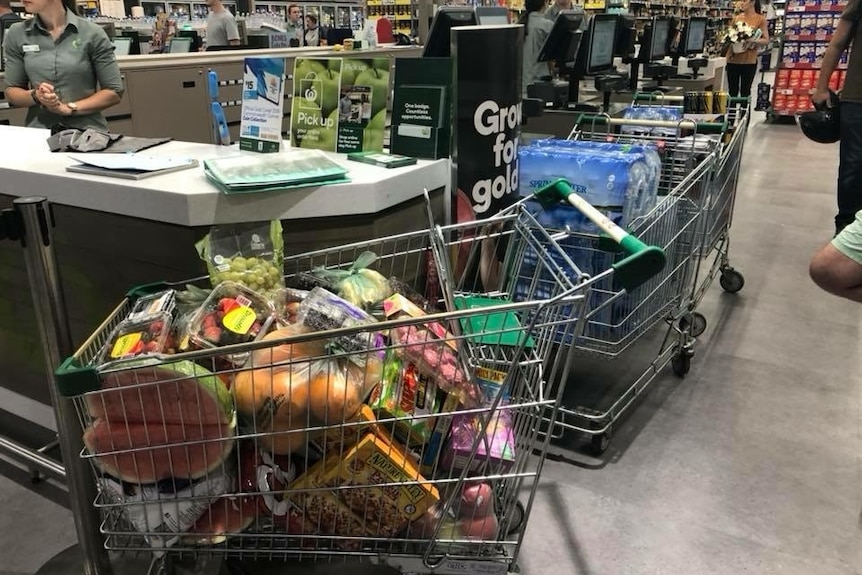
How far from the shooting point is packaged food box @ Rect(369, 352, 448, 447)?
1299 mm

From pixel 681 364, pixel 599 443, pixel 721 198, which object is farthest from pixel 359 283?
pixel 721 198

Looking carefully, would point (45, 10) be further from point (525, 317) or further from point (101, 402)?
point (525, 317)

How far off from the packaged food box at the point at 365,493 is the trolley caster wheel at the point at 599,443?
4.03ft

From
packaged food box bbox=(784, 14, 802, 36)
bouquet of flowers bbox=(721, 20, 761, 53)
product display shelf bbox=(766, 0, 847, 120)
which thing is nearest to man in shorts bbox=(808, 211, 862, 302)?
bouquet of flowers bbox=(721, 20, 761, 53)

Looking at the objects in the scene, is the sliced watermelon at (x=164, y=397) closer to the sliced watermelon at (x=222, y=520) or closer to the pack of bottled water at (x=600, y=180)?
the sliced watermelon at (x=222, y=520)

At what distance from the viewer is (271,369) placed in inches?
49.4

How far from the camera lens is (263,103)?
2.06 meters

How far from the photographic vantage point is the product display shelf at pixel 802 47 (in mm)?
9383

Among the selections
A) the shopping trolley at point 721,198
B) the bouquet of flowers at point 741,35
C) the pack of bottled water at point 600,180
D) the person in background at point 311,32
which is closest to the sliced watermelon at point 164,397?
the pack of bottled water at point 600,180

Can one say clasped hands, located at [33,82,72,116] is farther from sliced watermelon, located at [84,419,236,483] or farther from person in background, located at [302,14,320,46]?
person in background, located at [302,14,320,46]

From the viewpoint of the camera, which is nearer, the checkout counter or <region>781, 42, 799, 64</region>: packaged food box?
the checkout counter

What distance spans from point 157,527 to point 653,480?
1.58 metres

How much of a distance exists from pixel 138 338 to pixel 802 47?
415 inches

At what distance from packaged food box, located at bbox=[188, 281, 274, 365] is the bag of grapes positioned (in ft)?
0.25
